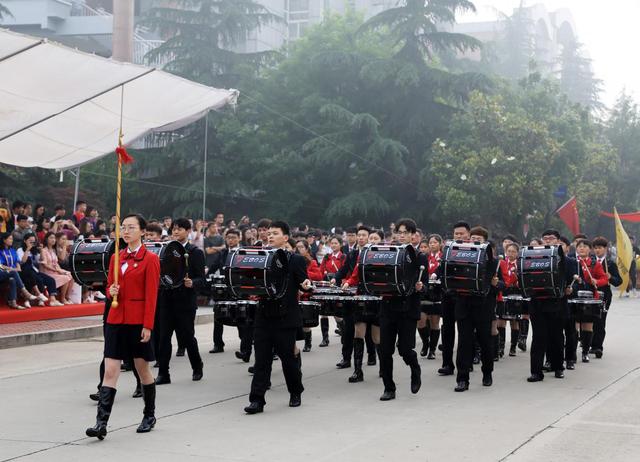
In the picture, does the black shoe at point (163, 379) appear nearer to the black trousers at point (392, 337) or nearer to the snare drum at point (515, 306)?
the black trousers at point (392, 337)

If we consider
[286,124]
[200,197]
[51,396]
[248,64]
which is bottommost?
[51,396]

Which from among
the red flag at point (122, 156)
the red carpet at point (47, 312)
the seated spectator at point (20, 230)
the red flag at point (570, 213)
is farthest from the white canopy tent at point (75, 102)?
the red flag at point (570, 213)

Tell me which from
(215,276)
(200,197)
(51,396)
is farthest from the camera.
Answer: (200,197)

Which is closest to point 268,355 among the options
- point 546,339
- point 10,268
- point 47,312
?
point 546,339

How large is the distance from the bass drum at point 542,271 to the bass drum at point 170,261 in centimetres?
411

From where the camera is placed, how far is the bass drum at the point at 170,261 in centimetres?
1095

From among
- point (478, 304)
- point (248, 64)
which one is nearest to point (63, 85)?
point (478, 304)

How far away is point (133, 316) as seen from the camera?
26.2 ft

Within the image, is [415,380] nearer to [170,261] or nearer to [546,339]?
[546,339]

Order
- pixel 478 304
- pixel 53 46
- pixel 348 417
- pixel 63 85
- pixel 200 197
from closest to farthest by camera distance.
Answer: pixel 348 417
pixel 478 304
pixel 53 46
pixel 63 85
pixel 200 197

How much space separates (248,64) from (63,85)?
86.1 feet

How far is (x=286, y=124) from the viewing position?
135ft

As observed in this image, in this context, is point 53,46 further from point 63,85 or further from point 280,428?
point 280,428

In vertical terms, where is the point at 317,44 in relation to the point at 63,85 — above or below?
above
